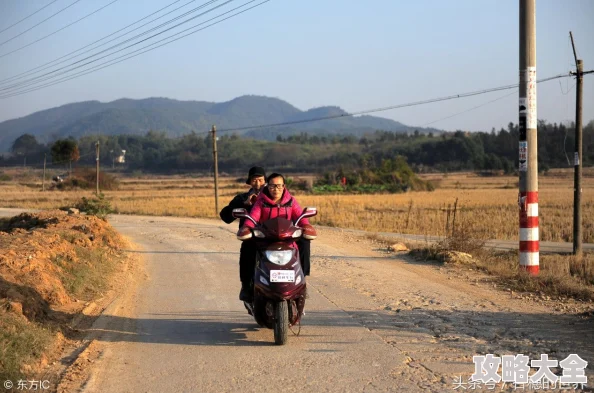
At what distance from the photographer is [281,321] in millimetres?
7184

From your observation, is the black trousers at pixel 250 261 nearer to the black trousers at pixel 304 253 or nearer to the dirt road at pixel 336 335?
the black trousers at pixel 304 253

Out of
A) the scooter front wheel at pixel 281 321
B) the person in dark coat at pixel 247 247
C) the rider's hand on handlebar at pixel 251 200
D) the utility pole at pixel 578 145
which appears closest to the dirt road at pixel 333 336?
the scooter front wheel at pixel 281 321

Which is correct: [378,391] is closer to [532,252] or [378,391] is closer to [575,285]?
[575,285]

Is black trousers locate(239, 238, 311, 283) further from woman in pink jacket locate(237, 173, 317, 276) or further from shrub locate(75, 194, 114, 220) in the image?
shrub locate(75, 194, 114, 220)

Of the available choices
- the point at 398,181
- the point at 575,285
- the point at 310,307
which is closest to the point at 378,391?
the point at 310,307

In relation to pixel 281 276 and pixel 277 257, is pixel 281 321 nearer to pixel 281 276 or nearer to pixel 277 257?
pixel 281 276

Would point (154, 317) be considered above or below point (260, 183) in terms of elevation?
below

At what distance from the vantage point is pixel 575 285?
10.8 metres

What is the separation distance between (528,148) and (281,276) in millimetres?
7002

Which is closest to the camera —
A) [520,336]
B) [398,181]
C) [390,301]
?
[520,336]

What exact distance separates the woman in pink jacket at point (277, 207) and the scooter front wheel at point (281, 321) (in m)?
0.83

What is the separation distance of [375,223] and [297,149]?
5498 inches

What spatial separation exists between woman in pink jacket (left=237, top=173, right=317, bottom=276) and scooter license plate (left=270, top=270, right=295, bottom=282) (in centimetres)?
59

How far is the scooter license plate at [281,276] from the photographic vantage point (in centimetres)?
712
